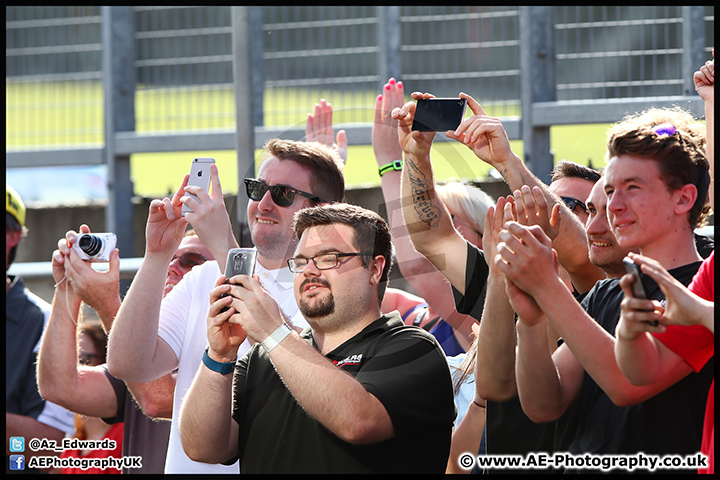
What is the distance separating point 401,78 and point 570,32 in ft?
3.28

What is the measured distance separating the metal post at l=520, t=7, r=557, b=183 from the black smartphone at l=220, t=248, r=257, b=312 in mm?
2152

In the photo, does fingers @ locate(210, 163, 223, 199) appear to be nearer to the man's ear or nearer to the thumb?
the thumb

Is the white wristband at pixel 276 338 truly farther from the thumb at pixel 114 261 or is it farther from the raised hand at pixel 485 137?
the thumb at pixel 114 261

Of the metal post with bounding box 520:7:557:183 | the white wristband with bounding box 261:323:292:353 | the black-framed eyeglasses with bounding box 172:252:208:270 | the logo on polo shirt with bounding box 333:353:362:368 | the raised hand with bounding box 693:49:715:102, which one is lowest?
the logo on polo shirt with bounding box 333:353:362:368

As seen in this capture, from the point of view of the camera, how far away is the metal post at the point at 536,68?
420 centimetres

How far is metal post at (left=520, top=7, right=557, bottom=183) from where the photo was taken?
4199mm

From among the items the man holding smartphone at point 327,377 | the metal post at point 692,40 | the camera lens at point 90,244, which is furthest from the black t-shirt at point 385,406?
the metal post at point 692,40

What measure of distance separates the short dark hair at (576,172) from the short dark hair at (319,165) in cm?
87

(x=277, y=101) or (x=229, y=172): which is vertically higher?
(x=277, y=101)

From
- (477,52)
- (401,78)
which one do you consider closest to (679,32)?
(477,52)

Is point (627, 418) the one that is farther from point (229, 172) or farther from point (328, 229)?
point (229, 172)

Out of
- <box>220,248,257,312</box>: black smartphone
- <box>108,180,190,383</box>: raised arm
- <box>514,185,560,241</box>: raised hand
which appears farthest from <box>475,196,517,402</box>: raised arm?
<box>108,180,190,383</box>: raised arm

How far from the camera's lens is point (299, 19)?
506 cm

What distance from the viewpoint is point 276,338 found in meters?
2.30
